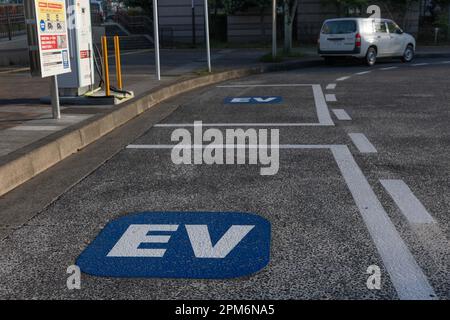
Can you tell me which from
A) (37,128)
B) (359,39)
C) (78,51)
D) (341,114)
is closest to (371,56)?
(359,39)

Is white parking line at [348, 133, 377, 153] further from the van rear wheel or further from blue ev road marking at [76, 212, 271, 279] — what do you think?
the van rear wheel

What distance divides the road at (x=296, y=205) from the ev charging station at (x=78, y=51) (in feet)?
5.56

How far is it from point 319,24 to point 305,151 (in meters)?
29.5

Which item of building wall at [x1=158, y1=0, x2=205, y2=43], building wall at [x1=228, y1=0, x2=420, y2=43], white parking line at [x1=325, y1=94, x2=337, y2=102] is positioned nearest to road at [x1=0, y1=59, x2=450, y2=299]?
white parking line at [x1=325, y1=94, x2=337, y2=102]

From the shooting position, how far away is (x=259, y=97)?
12031 millimetres

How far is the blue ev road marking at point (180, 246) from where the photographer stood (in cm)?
355

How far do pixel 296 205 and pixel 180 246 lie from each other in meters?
1.30

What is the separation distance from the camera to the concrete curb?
18.3 feet

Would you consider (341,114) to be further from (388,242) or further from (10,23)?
(10,23)

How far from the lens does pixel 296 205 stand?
479cm
